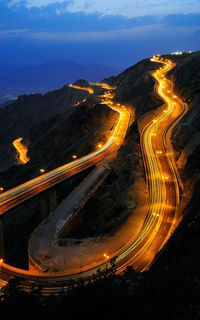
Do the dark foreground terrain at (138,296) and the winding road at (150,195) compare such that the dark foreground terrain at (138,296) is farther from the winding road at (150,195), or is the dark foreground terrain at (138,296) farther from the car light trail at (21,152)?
the car light trail at (21,152)

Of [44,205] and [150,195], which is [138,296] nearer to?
[150,195]

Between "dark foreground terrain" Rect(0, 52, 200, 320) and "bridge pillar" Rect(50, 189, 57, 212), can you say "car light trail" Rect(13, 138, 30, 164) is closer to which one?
"bridge pillar" Rect(50, 189, 57, 212)

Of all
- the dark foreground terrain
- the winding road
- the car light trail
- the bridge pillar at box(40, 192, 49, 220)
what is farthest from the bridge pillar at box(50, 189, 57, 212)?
the car light trail

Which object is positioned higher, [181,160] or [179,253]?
[181,160]

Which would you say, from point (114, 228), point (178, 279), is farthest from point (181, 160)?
point (178, 279)

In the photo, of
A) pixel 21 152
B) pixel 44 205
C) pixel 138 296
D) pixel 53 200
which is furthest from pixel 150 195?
pixel 21 152

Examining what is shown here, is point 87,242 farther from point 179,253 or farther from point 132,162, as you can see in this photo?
point 132,162

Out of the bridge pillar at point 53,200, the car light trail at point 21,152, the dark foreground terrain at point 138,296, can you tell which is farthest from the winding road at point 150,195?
the car light trail at point 21,152
